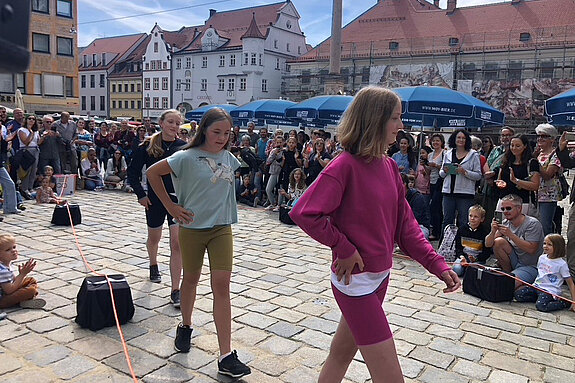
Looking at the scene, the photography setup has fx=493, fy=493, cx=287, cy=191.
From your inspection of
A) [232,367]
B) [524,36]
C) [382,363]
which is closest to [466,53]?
[524,36]

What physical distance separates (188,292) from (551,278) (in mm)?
4301

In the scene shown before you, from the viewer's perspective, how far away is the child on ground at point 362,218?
239 centimetres

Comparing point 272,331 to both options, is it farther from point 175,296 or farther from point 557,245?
point 557,245

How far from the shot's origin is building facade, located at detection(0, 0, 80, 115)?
46750mm

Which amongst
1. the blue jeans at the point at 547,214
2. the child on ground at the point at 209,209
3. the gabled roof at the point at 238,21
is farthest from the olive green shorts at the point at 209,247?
the gabled roof at the point at 238,21

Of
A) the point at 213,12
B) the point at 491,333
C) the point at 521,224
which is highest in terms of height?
the point at 213,12

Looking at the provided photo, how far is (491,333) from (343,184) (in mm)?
3217

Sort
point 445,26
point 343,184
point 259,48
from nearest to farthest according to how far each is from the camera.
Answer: point 343,184
point 445,26
point 259,48

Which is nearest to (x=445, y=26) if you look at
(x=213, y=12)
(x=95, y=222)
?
(x=213, y=12)

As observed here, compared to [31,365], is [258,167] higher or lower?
higher

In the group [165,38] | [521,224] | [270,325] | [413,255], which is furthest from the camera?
[165,38]

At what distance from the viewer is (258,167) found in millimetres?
13094

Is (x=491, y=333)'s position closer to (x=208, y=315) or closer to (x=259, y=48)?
(x=208, y=315)

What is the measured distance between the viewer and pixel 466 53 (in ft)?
160
